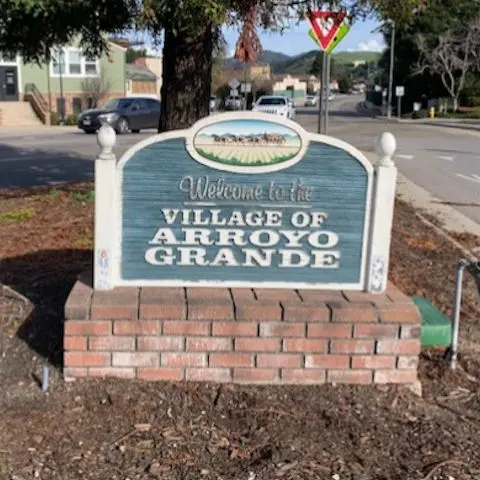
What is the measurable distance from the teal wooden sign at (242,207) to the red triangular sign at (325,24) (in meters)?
3.65

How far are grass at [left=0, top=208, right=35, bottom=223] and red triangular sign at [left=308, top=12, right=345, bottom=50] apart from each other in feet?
11.3

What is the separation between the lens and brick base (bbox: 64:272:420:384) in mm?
3641

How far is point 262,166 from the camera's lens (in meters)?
3.85

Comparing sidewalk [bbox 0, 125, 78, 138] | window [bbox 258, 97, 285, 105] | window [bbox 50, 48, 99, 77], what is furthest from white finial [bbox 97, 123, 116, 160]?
window [bbox 50, 48, 99, 77]

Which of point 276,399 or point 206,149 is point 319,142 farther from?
point 276,399

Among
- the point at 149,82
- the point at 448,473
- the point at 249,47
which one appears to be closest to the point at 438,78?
the point at 149,82

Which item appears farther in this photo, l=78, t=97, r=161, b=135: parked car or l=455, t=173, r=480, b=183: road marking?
l=78, t=97, r=161, b=135: parked car

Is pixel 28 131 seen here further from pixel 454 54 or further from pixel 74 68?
pixel 454 54

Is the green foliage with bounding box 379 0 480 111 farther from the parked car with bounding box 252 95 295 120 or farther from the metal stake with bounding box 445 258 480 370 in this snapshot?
the metal stake with bounding box 445 258 480 370

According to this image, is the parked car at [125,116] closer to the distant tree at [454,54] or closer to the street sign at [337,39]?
the street sign at [337,39]

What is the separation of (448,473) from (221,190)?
1.75 m

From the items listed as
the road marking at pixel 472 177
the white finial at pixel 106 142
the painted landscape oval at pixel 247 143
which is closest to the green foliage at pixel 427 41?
the road marking at pixel 472 177

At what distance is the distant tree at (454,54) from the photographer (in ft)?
172

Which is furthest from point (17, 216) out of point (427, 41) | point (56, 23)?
point (427, 41)
